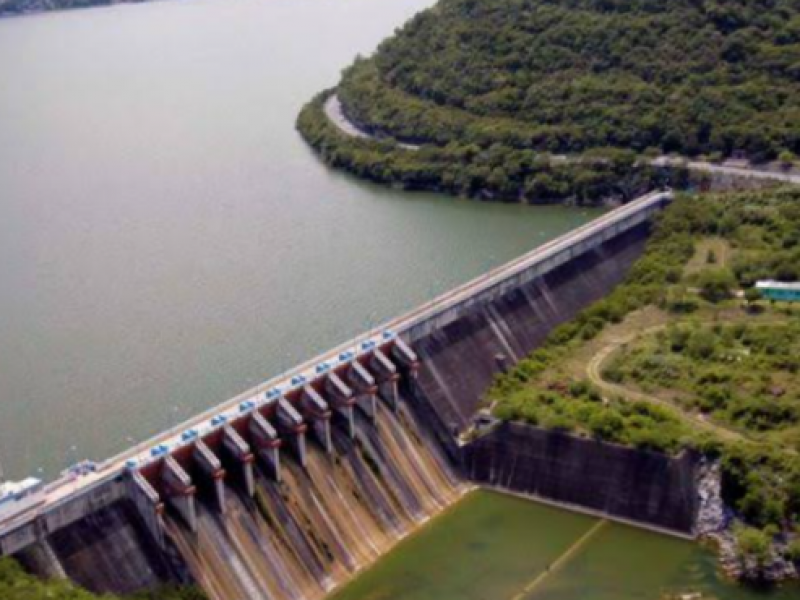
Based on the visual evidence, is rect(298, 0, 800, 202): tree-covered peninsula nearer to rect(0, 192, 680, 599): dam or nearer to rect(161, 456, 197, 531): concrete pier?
rect(0, 192, 680, 599): dam

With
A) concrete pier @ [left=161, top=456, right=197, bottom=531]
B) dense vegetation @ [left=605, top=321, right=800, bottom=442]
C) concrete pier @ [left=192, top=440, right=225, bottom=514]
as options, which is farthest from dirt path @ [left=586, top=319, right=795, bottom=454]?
concrete pier @ [left=161, top=456, right=197, bottom=531]

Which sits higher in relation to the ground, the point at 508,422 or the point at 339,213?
the point at 339,213

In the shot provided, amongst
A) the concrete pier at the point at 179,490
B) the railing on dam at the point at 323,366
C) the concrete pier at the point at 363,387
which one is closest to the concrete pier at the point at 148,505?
the railing on dam at the point at 323,366

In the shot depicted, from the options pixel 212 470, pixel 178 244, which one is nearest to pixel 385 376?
pixel 212 470

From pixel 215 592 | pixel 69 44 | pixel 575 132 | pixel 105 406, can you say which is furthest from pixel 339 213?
pixel 69 44

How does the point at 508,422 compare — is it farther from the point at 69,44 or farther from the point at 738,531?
the point at 69,44

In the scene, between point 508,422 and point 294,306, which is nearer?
point 508,422

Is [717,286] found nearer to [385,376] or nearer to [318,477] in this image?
[385,376]
